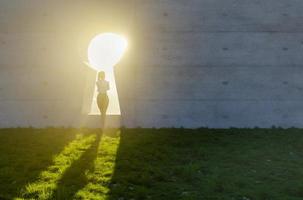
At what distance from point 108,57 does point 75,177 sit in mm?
7733

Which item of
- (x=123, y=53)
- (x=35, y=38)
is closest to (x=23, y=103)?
(x=35, y=38)

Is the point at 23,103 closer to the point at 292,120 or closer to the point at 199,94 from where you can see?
the point at 199,94

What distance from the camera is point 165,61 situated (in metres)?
16.4

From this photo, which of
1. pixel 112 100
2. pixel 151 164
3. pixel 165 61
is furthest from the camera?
pixel 112 100

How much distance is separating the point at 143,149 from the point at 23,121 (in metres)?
5.64

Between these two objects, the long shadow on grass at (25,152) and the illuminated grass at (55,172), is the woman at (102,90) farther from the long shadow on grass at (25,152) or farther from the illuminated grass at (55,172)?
the long shadow on grass at (25,152)

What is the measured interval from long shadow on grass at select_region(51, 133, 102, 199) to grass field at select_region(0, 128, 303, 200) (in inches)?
0.7

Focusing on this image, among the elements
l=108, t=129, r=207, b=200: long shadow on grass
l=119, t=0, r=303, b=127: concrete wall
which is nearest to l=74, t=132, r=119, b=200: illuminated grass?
l=108, t=129, r=207, b=200: long shadow on grass

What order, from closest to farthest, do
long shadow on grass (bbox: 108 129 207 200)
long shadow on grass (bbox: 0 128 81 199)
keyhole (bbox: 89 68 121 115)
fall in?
long shadow on grass (bbox: 108 129 207 200)
long shadow on grass (bbox: 0 128 81 199)
keyhole (bbox: 89 68 121 115)

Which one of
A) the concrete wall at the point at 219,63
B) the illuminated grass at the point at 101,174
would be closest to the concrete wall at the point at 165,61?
the concrete wall at the point at 219,63

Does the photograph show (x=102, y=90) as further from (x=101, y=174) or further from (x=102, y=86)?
(x=101, y=174)

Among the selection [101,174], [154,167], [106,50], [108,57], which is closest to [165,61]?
[108,57]

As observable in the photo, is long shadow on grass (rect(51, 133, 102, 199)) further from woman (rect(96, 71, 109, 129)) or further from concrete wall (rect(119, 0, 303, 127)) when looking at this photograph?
concrete wall (rect(119, 0, 303, 127))

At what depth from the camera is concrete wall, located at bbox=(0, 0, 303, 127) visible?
53.1ft
